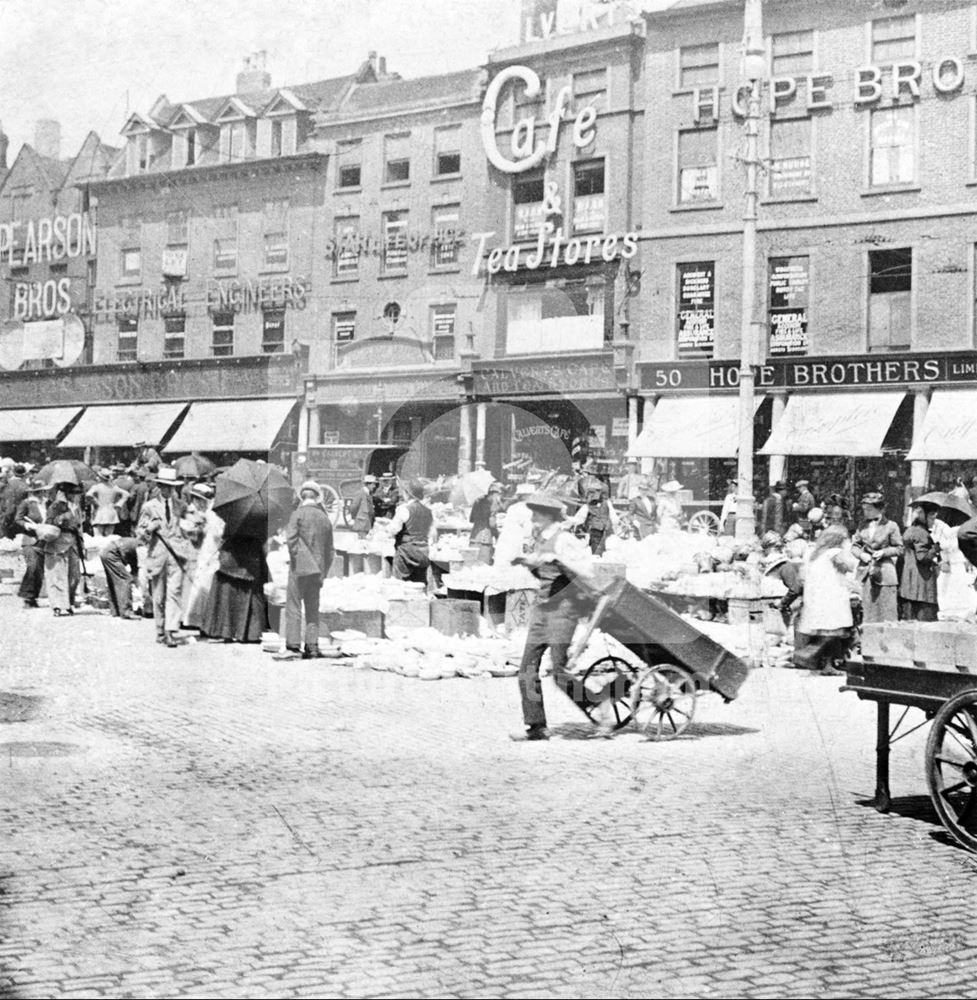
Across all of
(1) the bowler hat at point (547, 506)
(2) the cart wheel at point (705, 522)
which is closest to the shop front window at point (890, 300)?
(2) the cart wheel at point (705, 522)

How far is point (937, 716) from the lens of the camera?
6.10m

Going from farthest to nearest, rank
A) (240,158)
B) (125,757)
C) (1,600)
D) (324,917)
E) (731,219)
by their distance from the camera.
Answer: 1. (240,158)
2. (731,219)
3. (1,600)
4. (125,757)
5. (324,917)

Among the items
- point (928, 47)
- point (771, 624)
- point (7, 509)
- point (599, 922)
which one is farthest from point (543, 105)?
point (599, 922)

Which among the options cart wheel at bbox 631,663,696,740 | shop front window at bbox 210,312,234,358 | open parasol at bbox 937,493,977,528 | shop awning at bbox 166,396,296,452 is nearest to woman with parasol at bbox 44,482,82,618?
cart wheel at bbox 631,663,696,740

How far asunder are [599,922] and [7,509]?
15747 millimetres

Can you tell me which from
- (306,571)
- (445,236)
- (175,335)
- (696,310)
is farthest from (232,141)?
(306,571)

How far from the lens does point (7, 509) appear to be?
18641mm

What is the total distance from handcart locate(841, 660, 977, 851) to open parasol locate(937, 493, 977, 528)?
491 cm

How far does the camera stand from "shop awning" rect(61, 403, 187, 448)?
36.0 metres

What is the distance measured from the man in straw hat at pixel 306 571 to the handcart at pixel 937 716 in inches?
261

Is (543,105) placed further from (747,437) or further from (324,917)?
(324,917)

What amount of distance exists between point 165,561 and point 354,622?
80.3 inches

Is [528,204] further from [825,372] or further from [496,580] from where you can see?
[496,580]

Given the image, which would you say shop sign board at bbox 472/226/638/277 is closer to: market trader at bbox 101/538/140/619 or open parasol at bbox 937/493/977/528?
market trader at bbox 101/538/140/619
